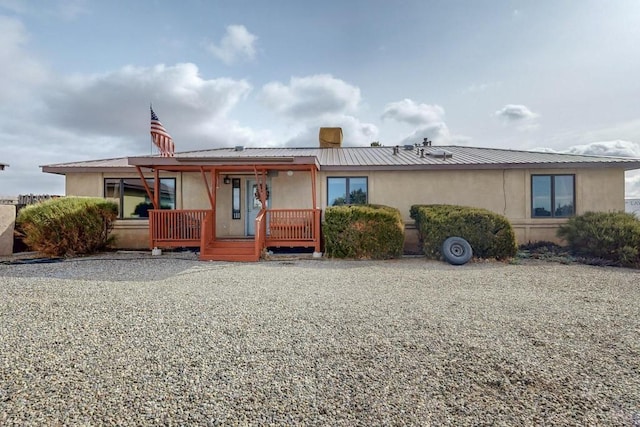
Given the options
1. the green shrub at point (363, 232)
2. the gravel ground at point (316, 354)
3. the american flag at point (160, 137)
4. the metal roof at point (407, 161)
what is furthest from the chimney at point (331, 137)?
the gravel ground at point (316, 354)

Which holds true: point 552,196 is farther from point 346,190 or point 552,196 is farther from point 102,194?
point 102,194

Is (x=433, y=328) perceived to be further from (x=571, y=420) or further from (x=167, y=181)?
(x=167, y=181)

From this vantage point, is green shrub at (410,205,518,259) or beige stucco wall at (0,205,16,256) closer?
green shrub at (410,205,518,259)

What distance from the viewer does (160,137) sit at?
9.71 metres

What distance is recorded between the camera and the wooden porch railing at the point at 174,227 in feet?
29.9

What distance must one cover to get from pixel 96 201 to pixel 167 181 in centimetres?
219

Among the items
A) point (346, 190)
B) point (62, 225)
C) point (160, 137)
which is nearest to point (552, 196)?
point (346, 190)

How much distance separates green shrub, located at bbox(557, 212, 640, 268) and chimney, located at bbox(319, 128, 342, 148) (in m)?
9.45

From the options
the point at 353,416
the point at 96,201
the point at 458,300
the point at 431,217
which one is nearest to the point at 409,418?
the point at 353,416

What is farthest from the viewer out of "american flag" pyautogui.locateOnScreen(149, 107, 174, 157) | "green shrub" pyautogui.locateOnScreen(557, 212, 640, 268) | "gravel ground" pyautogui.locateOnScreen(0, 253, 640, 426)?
"american flag" pyautogui.locateOnScreen(149, 107, 174, 157)

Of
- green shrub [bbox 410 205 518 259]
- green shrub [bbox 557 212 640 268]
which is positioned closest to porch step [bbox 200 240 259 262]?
green shrub [bbox 410 205 518 259]

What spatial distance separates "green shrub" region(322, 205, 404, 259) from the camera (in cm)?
841

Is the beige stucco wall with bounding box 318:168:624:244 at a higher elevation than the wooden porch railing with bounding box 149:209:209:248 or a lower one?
higher

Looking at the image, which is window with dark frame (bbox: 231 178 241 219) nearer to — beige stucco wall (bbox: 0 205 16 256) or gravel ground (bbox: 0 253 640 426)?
gravel ground (bbox: 0 253 640 426)
